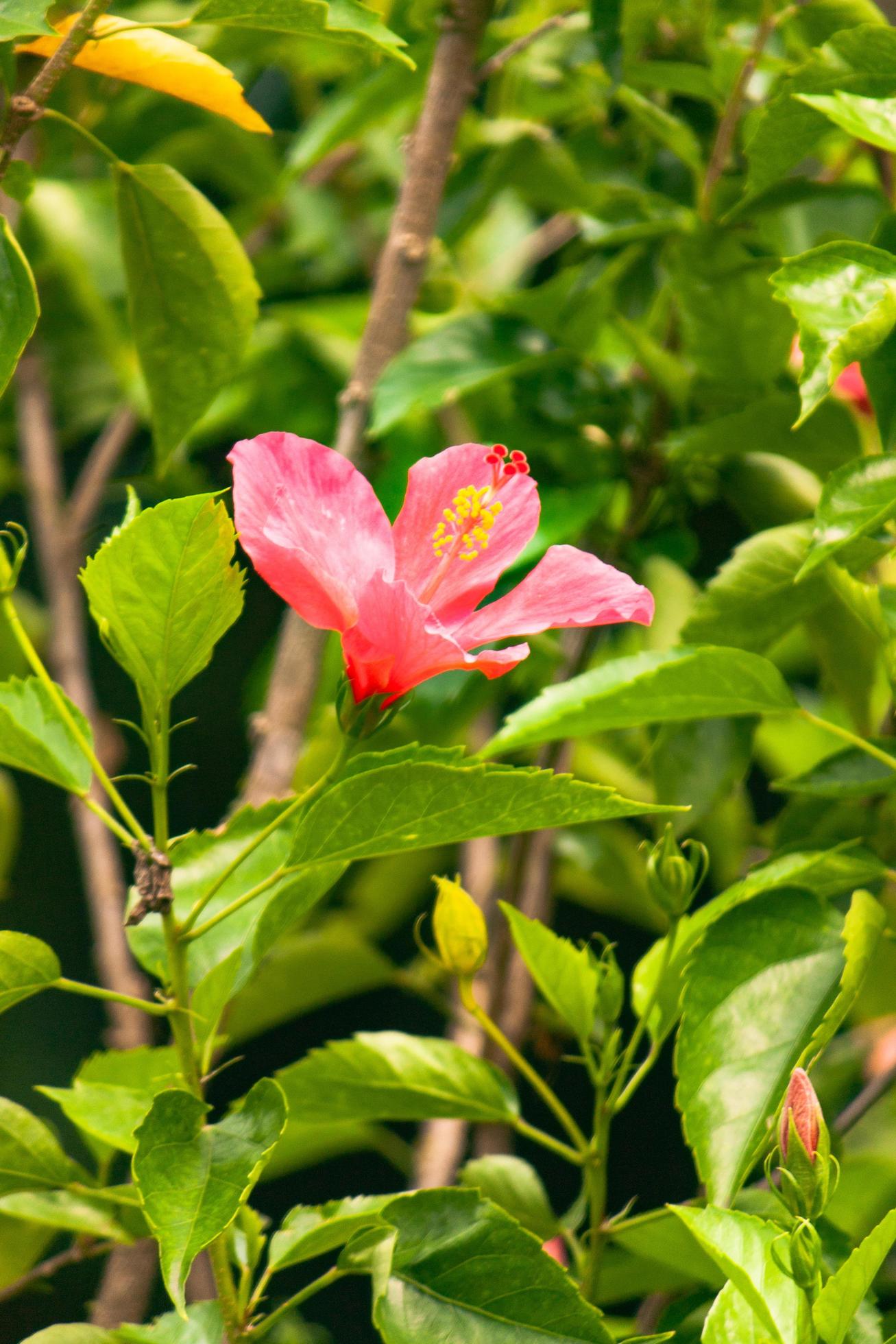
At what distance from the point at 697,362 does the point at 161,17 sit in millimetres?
553

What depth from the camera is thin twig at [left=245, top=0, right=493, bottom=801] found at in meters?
0.69

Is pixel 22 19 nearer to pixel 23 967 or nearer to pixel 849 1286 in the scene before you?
pixel 23 967

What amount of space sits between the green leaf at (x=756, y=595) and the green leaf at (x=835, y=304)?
0.38ft

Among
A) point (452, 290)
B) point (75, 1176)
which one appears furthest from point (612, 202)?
point (75, 1176)

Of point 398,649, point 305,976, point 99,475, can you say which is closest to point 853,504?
point 398,649

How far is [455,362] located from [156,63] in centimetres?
25

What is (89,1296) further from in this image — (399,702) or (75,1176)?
(399,702)

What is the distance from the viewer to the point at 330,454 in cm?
45

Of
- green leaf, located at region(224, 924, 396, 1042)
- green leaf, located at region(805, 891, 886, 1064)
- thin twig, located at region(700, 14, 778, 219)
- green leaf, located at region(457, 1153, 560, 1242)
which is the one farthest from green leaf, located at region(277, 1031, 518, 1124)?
thin twig, located at region(700, 14, 778, 219)

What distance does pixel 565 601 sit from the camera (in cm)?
44

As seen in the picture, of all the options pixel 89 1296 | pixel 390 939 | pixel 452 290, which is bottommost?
pixel 89 1296

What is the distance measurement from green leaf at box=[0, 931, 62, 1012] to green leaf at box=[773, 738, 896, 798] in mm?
297

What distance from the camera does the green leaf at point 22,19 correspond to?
423 mm

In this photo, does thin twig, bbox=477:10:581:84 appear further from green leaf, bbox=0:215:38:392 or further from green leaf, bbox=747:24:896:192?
green leaf, bbox=0:215:38:392
